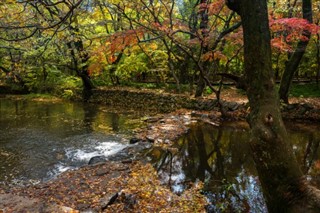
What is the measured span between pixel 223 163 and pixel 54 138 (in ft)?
16.4

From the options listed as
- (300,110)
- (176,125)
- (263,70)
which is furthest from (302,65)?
(263,70)

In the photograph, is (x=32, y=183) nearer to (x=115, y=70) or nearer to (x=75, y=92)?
(x=115, y=70)

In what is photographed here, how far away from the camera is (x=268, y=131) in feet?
8.02

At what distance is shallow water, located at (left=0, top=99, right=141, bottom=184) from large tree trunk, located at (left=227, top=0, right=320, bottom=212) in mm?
4236

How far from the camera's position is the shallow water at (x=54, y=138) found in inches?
223

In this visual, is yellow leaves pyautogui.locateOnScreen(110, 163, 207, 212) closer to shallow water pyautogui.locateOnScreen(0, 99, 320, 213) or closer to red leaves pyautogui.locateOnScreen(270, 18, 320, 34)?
→ shallow water pyautogui.locateOnScreen(0, 99, 320, 213)

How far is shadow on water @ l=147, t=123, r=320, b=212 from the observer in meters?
4.20

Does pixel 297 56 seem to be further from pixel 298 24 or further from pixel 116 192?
pixel 116 192

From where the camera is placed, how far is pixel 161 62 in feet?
46.3

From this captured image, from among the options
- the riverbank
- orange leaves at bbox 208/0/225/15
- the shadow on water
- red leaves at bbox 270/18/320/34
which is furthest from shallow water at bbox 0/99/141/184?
red leaves at bbox 270/18/320/34

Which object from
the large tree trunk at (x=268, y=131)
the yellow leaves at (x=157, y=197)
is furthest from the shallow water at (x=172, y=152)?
the large tree trunk at (x=268, y=131)

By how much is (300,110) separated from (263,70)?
24.9ft

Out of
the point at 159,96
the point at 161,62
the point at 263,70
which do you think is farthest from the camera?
the point at 161,62

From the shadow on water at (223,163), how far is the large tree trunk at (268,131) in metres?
1.53
